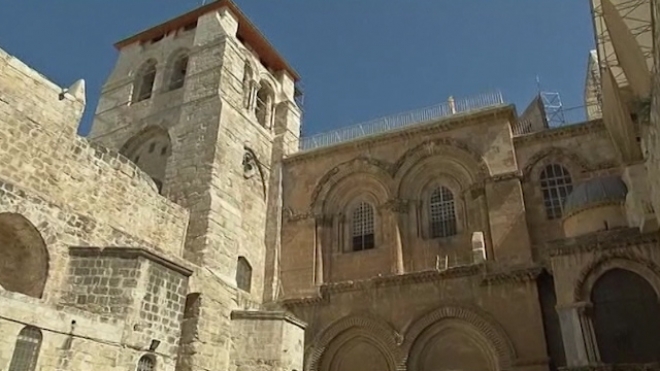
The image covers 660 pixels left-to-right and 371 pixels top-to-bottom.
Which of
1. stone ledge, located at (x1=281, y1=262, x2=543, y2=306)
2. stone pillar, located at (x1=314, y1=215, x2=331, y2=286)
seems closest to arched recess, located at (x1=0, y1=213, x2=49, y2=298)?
stone ledge, located at (x1=281, y1=262, x2=543, y2=306)

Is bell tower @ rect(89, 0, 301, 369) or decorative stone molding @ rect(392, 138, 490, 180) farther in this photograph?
decorative stone molding @ rect(392, 138, 490, 180)

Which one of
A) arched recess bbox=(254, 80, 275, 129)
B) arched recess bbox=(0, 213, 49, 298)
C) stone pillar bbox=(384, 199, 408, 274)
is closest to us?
arched recess bbox=(0, 213, 49, 298)

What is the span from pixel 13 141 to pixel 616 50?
571 inches

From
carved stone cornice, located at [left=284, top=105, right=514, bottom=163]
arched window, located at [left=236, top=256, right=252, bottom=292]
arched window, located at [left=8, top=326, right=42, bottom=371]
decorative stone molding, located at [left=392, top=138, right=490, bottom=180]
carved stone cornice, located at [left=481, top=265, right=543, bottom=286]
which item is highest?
carved stone cornice, located at [left=284, top=105, right=514, bottom=163]

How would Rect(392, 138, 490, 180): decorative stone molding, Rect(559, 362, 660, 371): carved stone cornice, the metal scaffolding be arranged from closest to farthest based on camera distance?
Rect(559, 362, 660, 371): carved stone cornice
the metal scaffolding
Rect(392, 138, 490, 180): decorative stone molding

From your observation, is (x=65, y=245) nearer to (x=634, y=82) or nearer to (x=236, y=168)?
(x=236, y=168)

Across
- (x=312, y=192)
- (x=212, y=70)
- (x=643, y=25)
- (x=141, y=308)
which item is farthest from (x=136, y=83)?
(x=643, y=25)

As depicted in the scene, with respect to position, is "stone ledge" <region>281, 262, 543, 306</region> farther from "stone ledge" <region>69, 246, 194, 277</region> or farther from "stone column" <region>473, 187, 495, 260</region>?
"stone ledge" <region>69, 246, 194, 277</region>

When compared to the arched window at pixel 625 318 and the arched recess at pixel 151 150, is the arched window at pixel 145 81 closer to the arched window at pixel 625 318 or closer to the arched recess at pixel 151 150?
the arched recess at pixel 151 150

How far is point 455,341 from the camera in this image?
1476 cm

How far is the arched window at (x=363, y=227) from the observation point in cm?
1753

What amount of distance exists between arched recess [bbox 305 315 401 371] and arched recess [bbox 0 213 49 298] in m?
7.91

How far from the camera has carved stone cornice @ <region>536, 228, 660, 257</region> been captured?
39.5 feet

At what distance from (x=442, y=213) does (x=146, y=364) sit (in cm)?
1018
